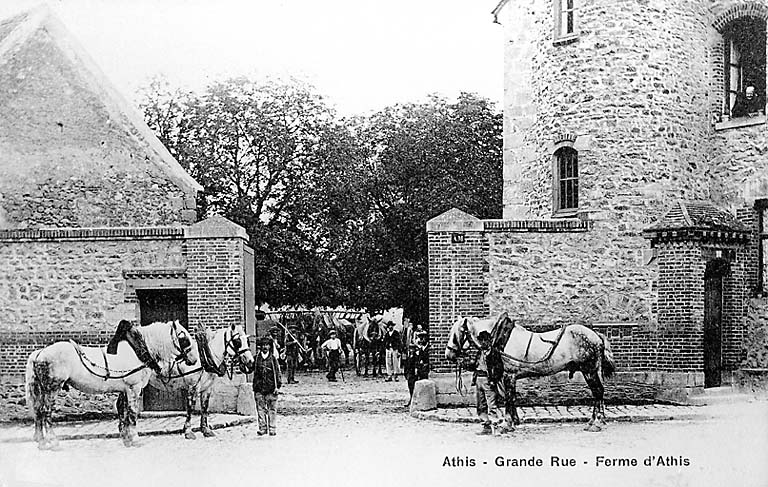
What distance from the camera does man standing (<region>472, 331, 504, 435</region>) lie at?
11047 millimetres

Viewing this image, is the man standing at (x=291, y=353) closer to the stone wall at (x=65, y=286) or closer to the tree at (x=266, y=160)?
the tree at (x=266, y=160)

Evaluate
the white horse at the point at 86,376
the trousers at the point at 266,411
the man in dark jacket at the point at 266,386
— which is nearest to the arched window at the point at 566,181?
the man in dark jacket at the point at 266,386

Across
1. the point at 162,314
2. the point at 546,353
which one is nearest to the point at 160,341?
the point at 162,314

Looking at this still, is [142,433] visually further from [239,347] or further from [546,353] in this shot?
[546,353]

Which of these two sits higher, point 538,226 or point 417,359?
point 538,226

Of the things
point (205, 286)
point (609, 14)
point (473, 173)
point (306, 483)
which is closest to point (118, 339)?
point (205, 286)

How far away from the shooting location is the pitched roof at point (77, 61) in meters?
11.4

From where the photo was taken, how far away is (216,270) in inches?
465

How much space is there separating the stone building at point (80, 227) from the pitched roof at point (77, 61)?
16mm

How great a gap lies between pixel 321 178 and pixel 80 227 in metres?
3.11

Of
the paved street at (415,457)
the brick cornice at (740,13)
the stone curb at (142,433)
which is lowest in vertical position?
the paved street at (415,457)

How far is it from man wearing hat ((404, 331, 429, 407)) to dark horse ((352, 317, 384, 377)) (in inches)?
89.6

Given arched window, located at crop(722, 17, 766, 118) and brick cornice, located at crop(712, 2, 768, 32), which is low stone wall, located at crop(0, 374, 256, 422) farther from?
brick cornice, located at crop(712, 2, 768, 32)

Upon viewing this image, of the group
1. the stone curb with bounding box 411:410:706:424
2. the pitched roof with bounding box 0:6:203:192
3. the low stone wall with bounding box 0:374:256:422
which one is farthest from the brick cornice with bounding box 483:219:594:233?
the pitched roof with bounding box 0:6:203:192
